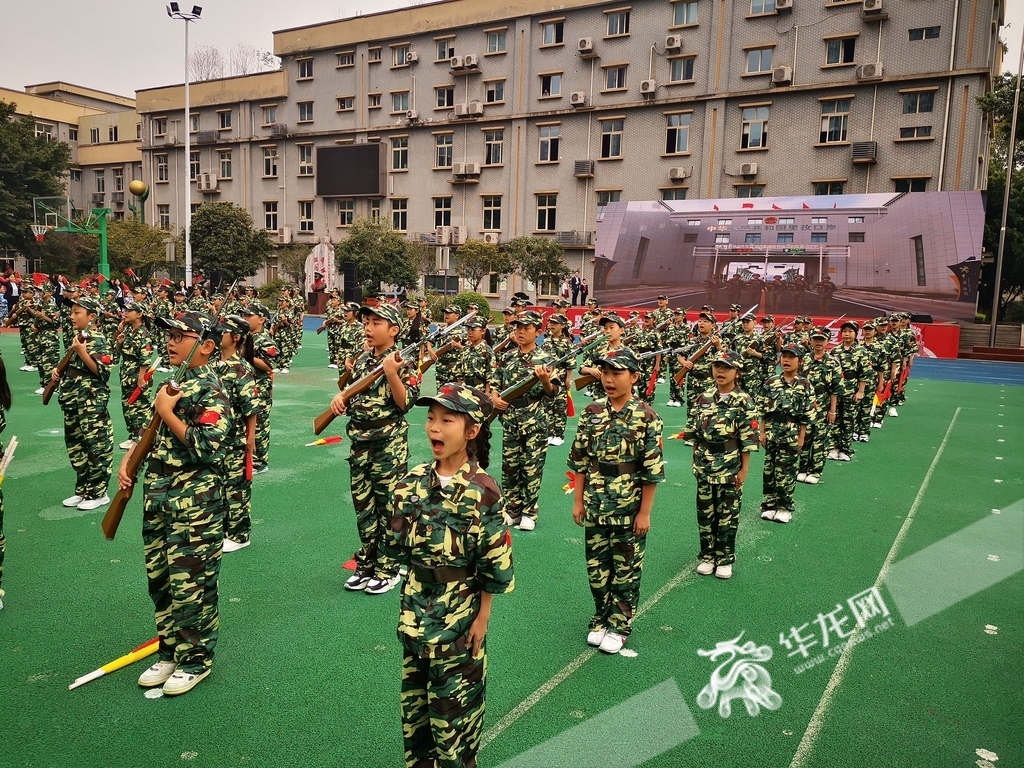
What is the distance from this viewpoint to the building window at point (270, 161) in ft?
144

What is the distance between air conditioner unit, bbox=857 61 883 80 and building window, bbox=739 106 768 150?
12.6 ft

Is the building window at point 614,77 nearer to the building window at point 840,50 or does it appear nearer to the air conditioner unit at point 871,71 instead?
the building window at point 840,50

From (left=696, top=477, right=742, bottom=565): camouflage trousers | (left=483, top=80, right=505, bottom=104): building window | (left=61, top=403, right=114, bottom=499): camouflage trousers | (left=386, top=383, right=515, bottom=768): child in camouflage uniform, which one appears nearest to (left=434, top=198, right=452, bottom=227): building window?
(left=483, top=80, right=505, bottom=104): building window

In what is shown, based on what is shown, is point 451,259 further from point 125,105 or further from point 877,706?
point 125,105

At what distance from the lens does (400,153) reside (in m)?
39.9

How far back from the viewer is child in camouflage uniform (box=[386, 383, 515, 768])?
9.57 feet

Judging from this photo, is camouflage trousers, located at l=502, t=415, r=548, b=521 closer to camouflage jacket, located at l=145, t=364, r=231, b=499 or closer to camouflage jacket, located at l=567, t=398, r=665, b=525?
camouflage jacket, located at l=567, t=398, r=665, b=525

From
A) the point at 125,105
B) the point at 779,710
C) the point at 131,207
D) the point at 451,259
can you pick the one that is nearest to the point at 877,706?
the point at 779,710

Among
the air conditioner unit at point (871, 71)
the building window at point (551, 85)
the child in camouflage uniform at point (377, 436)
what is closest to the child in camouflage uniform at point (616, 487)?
the child in camouflage uniform at point (377, 436)

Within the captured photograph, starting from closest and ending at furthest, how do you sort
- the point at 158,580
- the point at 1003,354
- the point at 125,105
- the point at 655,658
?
the point at 158,580
the point at 655,658
the point at 1003,354
the point at 125,105

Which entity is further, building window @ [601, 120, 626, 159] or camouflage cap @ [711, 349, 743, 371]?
building window @ [601, 120, 626, 159]

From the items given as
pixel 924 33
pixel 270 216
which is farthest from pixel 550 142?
pixel 270 216

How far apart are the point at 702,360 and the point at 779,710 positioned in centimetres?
898

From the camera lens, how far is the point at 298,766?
3.49m
